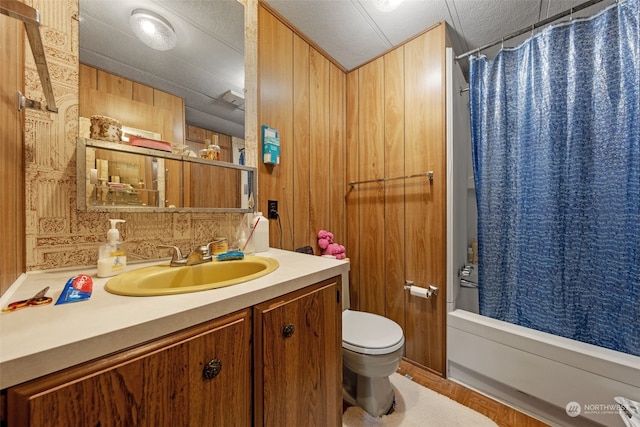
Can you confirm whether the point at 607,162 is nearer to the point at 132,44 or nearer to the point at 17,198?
the point at 132,44

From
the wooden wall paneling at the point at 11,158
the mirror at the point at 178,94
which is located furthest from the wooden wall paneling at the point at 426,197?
the wooden wall paneling at the point at 11,158

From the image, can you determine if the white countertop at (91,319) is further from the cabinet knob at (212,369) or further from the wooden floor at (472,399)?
the wooden floor at (472,399)

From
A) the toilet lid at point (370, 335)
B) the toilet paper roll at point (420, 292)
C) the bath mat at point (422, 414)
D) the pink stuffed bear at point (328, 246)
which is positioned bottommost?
the bath mat at point (422, 414)

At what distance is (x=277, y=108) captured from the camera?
1459mm

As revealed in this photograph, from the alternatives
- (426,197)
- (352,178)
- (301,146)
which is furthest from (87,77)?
(426,197)

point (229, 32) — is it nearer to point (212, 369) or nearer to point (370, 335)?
point (212, 369)

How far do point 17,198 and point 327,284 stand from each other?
100cm

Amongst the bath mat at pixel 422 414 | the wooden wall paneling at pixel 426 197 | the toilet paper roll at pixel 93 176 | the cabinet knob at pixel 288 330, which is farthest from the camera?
the wooden wall paneling at pixel 426 197

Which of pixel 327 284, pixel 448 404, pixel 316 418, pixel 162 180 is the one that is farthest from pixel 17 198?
pixel 448 404

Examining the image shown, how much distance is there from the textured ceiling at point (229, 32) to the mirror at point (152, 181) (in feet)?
0.77

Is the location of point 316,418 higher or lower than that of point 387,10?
lower

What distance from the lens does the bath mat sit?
1.18m

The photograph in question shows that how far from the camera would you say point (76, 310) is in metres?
0.50

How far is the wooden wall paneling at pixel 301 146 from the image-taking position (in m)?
1.58
